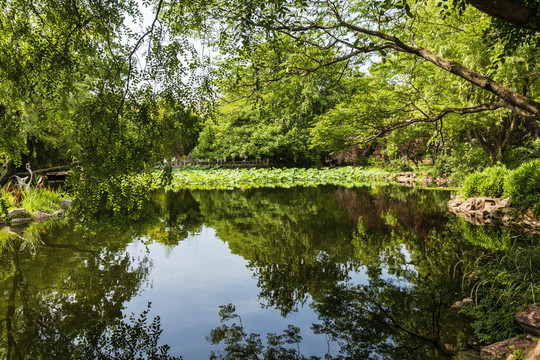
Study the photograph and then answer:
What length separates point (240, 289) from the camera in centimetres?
567

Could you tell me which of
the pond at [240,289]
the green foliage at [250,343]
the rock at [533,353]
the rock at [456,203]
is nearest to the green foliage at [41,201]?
the pond at [240,289]

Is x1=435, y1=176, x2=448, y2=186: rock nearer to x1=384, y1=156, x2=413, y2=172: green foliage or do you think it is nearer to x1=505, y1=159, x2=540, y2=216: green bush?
x1=384, y1=156, x2=413, y2=172: green foliage

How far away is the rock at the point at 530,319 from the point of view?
3141mm

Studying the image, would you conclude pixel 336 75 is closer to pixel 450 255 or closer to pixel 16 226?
pixel 450 255

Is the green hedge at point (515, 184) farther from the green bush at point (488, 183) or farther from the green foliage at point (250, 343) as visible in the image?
the green foliage at point (250, 343)

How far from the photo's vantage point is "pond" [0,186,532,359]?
404 centimetres

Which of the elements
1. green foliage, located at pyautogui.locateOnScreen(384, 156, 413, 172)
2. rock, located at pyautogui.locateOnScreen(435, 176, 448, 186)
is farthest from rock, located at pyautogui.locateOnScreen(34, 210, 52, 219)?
green foliage, located at pyautogui.locateOnScreen(384, 156, 413, 172)

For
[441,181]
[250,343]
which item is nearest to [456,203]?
[441,181]

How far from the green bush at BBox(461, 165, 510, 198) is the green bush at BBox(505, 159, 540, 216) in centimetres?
90

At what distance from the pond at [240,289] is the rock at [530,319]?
66cm

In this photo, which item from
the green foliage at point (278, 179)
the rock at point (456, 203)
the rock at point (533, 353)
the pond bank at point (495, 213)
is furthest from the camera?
the green foliage at point (278, 179)

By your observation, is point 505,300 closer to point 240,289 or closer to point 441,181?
point 240,289

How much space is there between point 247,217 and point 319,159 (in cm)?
2309

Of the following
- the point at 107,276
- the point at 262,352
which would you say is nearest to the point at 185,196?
the point at 107,276
